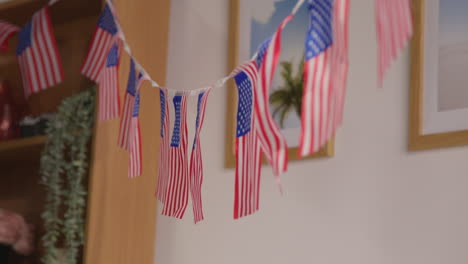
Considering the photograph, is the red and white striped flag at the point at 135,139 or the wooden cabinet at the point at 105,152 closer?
the red and white striped flag at the point at 135,139

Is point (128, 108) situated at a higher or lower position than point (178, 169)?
higher

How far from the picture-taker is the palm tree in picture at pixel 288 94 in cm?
204

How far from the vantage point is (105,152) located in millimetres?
2133

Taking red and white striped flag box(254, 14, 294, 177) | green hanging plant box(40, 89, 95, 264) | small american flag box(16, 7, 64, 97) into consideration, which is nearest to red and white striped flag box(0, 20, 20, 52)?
small american flag box(16, 7, 64, 97)

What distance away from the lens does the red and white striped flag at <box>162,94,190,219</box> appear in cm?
174

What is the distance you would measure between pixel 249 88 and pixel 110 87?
576 mm

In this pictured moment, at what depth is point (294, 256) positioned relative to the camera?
1964 mm

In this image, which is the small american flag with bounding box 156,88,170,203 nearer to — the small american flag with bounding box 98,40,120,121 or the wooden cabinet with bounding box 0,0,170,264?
the small american flag with bounding box 98,40,120,121

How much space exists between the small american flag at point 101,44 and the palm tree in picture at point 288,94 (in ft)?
1.70

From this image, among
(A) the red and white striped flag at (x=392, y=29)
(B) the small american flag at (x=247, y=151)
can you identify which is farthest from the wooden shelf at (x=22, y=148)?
(A) the red and white striped flag at (x=392, y=29)

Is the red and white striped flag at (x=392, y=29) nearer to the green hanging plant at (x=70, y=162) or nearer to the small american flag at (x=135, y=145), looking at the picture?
the small american flag at (x=135, y=145)

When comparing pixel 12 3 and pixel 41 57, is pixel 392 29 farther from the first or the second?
pixel 12 3

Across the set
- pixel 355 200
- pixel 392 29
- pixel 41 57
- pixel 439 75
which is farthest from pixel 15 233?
pixel 392 29

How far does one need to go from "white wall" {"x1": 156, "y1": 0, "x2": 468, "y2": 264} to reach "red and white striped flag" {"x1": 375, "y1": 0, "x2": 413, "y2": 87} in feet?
2.16
